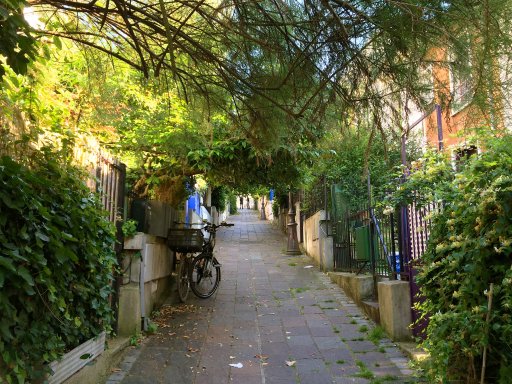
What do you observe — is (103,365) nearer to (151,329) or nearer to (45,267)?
(151,329)

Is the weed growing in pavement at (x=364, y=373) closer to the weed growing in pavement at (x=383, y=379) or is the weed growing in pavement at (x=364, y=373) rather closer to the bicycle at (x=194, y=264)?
the weed growing in pavement at (x=383, y=379)

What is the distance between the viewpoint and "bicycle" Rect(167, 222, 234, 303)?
25.3 ft

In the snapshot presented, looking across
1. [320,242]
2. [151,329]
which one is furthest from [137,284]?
[320,242]

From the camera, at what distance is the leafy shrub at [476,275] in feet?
9.12

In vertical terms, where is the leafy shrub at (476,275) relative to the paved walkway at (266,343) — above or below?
above

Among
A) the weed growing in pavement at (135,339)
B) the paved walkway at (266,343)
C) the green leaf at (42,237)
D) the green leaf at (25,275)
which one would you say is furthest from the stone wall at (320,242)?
the green leaf at (25,275)

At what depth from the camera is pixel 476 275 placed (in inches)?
116

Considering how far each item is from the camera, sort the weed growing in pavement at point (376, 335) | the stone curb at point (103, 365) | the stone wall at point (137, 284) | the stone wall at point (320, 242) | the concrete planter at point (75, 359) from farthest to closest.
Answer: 1. the stone wall at point (320, 242)
2. the weed growing in pavement at point (376, 335)
3. the stone wall at point (137, 284)
4. the stone curb at point (103, 365)
5. the concrete planter at point (75, 359)

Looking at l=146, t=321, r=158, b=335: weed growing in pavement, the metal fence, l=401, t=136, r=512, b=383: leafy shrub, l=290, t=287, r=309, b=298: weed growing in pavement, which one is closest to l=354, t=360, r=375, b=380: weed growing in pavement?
l=401, t=136, r=512, b=383: leafy shrub

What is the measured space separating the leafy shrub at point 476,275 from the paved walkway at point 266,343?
1.18 metres

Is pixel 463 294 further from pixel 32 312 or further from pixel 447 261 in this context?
pixel 32 312

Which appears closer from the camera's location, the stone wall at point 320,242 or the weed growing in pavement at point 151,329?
the weed growing in pavement at point 151,329

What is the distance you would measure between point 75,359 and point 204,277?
4.90 meters

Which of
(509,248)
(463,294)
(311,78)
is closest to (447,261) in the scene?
(463,294)
